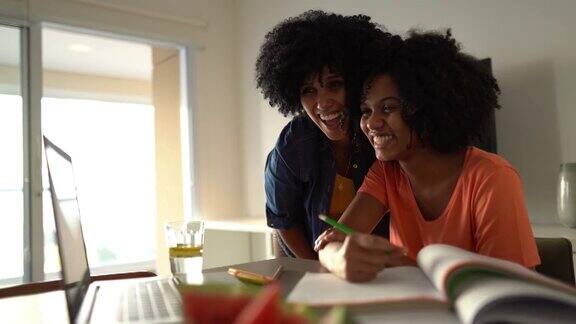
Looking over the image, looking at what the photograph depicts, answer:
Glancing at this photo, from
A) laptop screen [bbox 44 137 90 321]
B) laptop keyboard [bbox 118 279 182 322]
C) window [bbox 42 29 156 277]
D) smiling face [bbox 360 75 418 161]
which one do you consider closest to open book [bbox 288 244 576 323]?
laptop keyboard [bbox 118 279 182 322]

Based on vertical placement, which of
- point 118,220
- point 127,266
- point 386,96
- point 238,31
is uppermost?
point 238,31

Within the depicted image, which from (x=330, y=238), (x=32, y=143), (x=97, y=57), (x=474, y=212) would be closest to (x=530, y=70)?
(x=474, y=212)

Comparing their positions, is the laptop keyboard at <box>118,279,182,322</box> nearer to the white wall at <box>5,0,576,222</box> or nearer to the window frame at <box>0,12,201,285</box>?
the white wall at <box>5,0,576,222</box>

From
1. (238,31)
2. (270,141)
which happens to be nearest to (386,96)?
(270,141)

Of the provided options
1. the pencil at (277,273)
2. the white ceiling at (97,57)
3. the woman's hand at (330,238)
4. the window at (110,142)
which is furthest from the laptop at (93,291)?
the window at (110,142)

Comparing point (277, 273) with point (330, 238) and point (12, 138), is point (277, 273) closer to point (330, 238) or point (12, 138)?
point (330, 238)

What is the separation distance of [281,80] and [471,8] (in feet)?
Result: 4.00

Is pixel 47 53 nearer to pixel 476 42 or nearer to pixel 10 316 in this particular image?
pixel 476 42

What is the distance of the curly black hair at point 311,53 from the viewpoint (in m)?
1.31

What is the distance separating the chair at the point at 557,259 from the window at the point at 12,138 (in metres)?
2.70

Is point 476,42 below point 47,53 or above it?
below

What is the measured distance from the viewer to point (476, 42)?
2.16 m

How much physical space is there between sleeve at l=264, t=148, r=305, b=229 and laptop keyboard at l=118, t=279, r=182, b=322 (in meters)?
0.66

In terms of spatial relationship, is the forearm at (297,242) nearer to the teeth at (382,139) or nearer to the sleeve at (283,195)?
the sleeve at (283,195)
